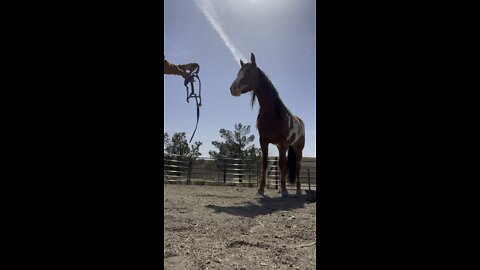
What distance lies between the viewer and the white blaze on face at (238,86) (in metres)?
4.20

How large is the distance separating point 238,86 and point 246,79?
22 centimetres

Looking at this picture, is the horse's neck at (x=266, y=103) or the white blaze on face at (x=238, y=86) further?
the horse's neck at (x=266, y=103)

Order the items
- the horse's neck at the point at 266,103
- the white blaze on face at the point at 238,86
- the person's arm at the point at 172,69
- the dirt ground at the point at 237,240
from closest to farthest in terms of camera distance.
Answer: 1. the dirt ground at the point at 237,240
2. the person's arm at the point at 172,69
3. the white blaze on face at the point at 238,86
4. the horse's neck at the point at 266,103

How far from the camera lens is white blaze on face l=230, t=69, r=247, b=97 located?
4.20 m

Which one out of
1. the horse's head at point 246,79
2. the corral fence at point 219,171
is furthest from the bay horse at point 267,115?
the corral fence at point 219,171

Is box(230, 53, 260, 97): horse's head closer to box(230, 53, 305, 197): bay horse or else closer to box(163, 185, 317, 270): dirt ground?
box(230, 53, 305, 197): bay horse

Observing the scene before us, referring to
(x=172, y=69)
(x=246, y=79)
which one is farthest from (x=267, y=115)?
(x=172, y=69)

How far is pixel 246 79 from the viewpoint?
4348mm

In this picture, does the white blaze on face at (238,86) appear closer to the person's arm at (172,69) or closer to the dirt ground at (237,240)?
the person's arm at (172,69)
